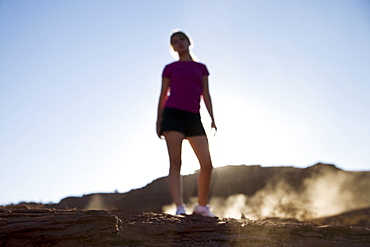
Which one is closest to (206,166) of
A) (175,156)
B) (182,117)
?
(175,156)

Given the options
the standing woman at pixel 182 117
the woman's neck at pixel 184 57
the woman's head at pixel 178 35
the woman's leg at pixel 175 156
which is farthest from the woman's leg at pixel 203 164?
the woman's head at pixel 178 35

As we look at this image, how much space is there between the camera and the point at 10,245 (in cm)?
290

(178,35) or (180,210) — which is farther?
(178,35)

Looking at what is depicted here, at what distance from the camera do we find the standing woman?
3969 mm

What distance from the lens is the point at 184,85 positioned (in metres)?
4.14

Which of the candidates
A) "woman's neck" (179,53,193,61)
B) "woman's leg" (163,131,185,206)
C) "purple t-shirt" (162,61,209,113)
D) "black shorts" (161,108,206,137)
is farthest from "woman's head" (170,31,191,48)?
"woman's leg" (163,131,185,206)

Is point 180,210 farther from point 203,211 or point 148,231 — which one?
point 148,231

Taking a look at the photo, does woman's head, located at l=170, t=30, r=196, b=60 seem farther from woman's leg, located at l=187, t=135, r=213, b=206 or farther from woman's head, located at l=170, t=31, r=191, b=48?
woman's leg, located at l=187, t=135, r=213, b=206

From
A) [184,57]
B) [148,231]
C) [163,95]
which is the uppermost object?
[184,57]

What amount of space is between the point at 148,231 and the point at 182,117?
1254mm

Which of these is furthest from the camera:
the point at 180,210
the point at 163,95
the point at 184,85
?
the point at 163,95

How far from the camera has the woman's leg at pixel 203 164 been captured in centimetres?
402

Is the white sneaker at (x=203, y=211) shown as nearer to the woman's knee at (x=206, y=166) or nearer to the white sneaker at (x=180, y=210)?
the white sneaker at (x=180, y=210)

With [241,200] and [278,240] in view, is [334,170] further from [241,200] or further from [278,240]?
[278,240]
